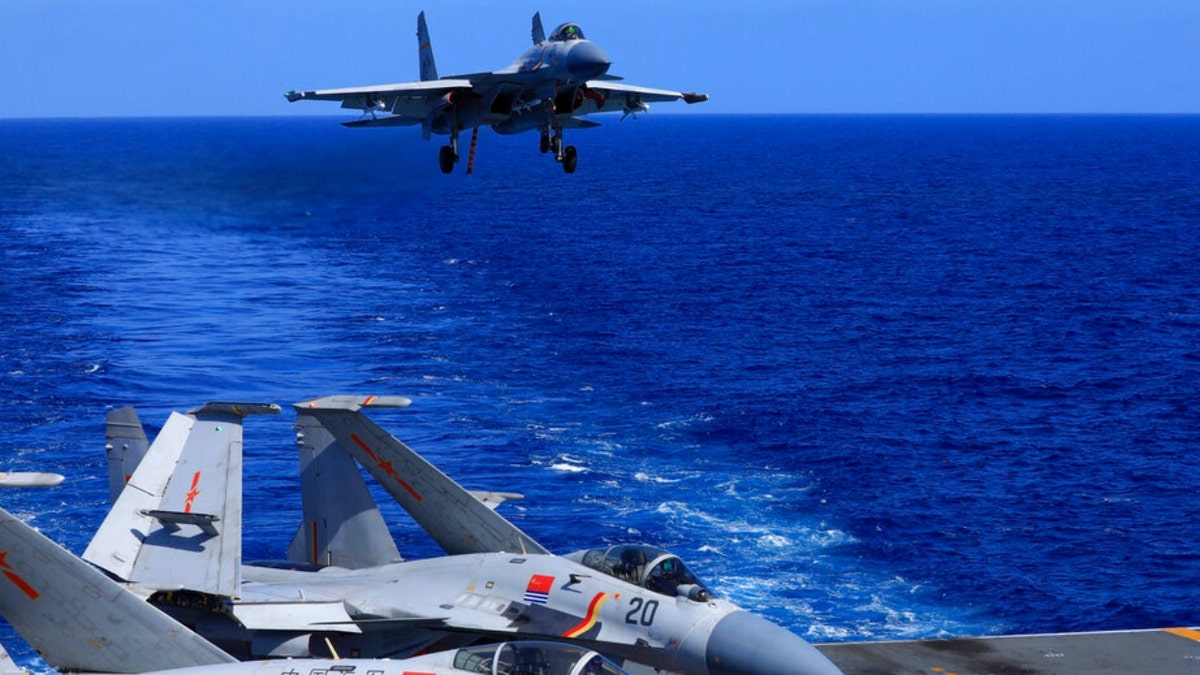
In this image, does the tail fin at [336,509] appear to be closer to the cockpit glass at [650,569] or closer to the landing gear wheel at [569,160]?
the cockpit glass at [650,569]

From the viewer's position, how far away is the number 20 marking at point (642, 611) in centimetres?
2827

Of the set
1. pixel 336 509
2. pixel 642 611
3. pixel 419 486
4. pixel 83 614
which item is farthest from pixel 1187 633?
pixel 83 614

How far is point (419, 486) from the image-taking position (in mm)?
34812

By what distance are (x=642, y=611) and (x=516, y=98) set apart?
20634 millimetres

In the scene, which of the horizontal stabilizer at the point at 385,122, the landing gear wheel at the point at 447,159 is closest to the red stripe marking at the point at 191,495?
the horizontal stabilizer at the point at 385,122

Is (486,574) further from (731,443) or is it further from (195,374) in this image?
(195,374)

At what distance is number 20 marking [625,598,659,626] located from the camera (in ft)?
92.7

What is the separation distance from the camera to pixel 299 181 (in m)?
143

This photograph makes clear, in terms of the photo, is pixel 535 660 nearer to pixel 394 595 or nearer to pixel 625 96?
pixel 394 595

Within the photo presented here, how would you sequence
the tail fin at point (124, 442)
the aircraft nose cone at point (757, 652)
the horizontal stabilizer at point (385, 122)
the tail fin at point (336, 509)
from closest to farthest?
1. the aircraft nose cone at point (757, 652)
2. the tail fin at point (124, 442)
3. the tail fin at point (336, 509)
4. the horizontal stabilizer at point (385, 122)

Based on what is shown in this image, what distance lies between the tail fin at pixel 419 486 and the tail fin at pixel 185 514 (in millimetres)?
4380

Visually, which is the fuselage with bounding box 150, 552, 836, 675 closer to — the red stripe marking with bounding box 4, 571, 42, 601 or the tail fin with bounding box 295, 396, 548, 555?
the tail fin with bounding box 295, 396, 548, 555

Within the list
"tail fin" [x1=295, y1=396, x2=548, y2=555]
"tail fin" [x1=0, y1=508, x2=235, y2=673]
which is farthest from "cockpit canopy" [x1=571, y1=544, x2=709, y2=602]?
"tail fin" [x1=0, y1=508, x2=235, y2=673]

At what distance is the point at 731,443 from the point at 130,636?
37273 millimetres
